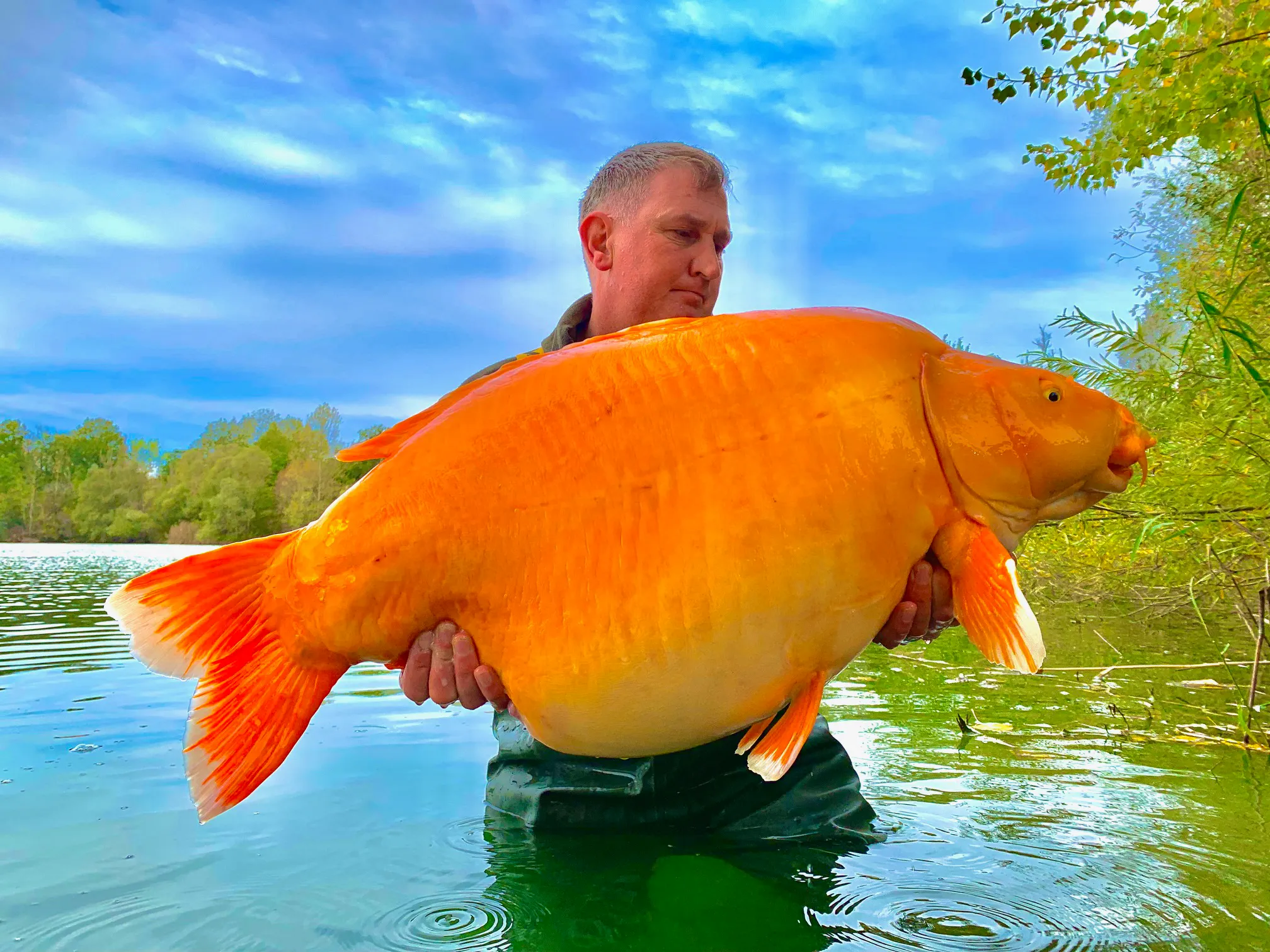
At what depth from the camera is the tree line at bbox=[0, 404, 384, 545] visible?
154 feet

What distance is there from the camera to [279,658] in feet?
5.51

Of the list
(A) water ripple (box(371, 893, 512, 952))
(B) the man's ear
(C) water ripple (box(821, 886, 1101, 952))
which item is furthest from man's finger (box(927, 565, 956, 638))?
(B) the man's ear

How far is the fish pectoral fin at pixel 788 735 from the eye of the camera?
154 cm

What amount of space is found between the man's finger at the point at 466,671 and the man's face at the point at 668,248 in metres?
1.39

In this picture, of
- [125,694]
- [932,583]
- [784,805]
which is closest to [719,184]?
[932,583]

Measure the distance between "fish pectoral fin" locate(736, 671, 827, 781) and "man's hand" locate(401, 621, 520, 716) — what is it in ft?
1.53

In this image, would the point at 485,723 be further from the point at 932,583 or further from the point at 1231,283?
the point at 1231,283

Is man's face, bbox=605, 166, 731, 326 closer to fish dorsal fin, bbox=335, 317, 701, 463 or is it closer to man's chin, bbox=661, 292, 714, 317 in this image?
man's chin, bbox=661, 292, 714, 317

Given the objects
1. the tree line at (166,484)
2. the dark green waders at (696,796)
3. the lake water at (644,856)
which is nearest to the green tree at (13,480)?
the tree line at (166,484)

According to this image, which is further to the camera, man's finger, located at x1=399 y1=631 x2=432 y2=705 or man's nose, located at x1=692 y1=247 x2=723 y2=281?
man's nose, located at x1=692 y1=247 x2=723 y2=281

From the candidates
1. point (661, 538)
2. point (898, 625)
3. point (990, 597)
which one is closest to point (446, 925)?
Result: point (661, 538)

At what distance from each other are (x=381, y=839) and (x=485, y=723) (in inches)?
67.0

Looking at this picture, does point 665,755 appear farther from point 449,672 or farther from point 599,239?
point 599,239

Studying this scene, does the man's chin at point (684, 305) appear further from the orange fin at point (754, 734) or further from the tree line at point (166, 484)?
the tree line at point (166, 484)
